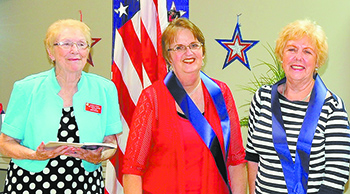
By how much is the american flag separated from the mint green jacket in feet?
3.03

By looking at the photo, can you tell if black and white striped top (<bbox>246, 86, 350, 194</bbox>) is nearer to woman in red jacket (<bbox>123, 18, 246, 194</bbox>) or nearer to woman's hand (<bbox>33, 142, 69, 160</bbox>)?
woman in red jacket (<bbox>123, 18, 246, 194</bbox>)

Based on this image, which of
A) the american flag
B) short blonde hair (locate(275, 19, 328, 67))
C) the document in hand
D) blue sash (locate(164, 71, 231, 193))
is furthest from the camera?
the american flag

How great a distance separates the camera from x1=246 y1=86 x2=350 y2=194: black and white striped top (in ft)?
7.11

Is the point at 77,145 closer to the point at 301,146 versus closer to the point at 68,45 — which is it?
the point at 68,45

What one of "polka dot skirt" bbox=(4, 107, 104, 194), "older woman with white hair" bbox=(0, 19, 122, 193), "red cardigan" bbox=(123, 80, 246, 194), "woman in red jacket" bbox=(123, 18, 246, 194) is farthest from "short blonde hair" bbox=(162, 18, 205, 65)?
"polka dot skirt" bbox=(4, 107, 104, 194)

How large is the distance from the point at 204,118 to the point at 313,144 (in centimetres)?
60

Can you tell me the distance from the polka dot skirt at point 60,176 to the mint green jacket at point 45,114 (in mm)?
31

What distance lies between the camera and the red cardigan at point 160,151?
7.87 ft

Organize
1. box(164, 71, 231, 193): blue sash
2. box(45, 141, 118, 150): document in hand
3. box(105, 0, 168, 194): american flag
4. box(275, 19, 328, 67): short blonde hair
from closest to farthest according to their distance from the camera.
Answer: box(45, 141, 118, 150): document in hand
box(275, 19, 328, 67): short blonde hair
box(164, 71, 231, 193): blue sash
box(105, 0, 168, 194): american flag

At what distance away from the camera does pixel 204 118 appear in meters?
2.46

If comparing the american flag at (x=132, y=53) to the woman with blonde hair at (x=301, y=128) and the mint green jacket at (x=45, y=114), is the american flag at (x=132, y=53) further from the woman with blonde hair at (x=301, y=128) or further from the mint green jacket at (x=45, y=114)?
the woman with blonde hair at (x=301, y=128)

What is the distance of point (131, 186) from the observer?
2414 mm

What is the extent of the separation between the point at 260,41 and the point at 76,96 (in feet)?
8.94

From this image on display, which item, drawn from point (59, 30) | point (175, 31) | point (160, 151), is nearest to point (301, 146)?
point (160, 151)
